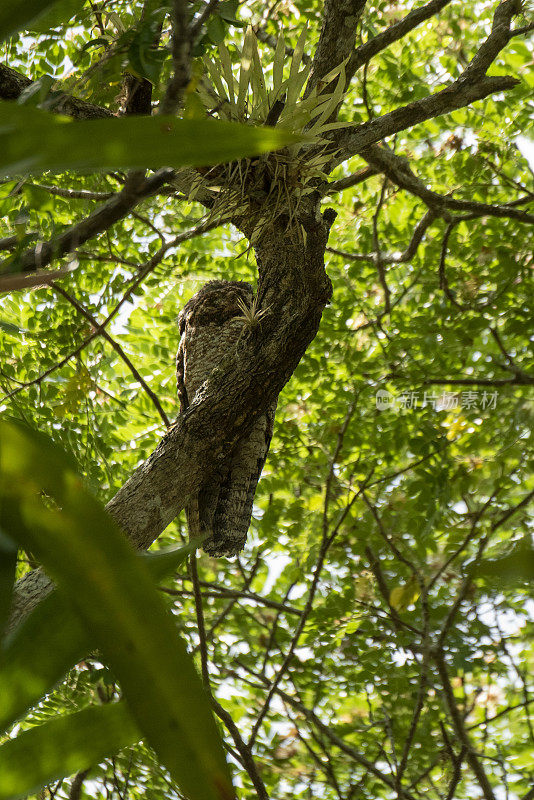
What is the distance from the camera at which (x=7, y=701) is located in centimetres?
47

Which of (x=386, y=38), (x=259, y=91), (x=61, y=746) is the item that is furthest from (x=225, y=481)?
(x=386, y=38)

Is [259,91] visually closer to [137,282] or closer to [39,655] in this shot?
[137,282]

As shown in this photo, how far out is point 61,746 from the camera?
0.48 meters

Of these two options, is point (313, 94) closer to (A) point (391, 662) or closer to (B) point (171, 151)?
(B) point (171, 151)

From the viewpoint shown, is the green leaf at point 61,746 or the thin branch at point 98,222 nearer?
the green leaf at point 61,746

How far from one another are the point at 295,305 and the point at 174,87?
1.13 metres

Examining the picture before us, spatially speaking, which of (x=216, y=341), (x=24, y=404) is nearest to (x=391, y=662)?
(x=216, y=341)

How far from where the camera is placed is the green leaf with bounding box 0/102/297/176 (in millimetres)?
429

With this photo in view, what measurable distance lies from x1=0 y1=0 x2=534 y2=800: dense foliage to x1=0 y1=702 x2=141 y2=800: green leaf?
148cm

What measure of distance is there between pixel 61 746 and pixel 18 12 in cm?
50

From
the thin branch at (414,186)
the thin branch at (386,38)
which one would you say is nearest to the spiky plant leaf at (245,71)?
the thin branch at (386,38)

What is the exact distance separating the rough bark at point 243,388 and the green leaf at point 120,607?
111 cm

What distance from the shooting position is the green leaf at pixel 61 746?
1.53ft

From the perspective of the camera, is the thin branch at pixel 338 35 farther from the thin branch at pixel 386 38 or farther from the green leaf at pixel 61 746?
the green leaf at pixel 61 746
